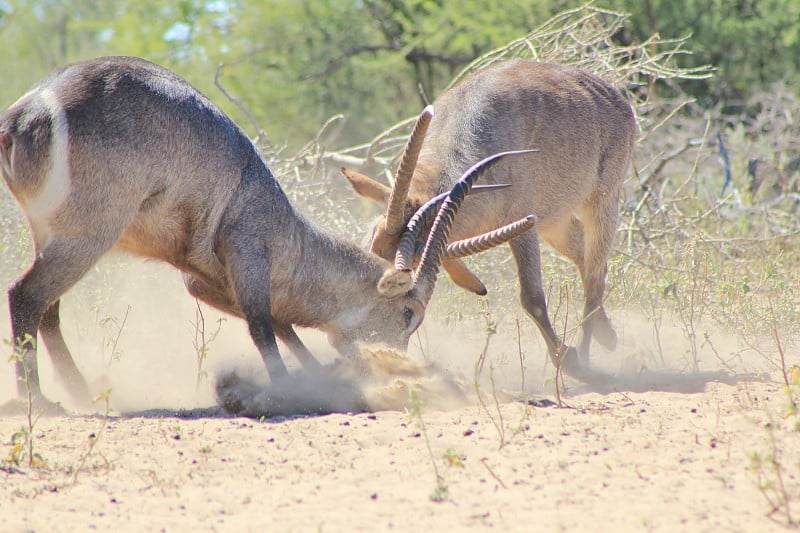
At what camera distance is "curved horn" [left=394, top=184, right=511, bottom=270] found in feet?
18.0

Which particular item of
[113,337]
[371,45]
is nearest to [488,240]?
[113,337]

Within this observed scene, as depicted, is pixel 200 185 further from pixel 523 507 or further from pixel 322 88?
pixel 322 88

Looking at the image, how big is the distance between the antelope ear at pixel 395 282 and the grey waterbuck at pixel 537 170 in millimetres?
458

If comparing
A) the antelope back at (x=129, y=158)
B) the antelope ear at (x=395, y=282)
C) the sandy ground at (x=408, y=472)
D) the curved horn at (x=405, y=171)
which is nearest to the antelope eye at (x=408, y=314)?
the antelope ear at (x=395, y=282)

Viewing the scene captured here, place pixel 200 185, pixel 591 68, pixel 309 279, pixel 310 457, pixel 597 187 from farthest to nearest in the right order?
pixel 591 68
pixel 597 187
pixel 309 279
pixel 200 185
pixel 310 457

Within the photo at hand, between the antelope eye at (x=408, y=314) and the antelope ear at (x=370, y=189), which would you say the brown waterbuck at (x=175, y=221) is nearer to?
the antelope eye at (x=408, y=314)

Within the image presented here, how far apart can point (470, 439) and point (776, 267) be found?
4.68m

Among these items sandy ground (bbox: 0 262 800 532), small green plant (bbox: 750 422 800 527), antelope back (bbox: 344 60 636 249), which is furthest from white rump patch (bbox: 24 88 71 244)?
small green plant (bbox: 750 422 800 527)

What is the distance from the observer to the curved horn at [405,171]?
541cm

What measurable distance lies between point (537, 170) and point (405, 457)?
3.27 meters

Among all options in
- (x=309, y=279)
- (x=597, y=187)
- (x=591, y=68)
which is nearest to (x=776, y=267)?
(x=597, y=187)

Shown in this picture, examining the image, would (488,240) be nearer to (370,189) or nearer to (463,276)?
(463,276)

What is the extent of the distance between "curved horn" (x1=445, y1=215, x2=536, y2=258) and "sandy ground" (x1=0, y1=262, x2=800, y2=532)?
0.76m

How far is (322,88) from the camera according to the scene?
16562 millimetres
